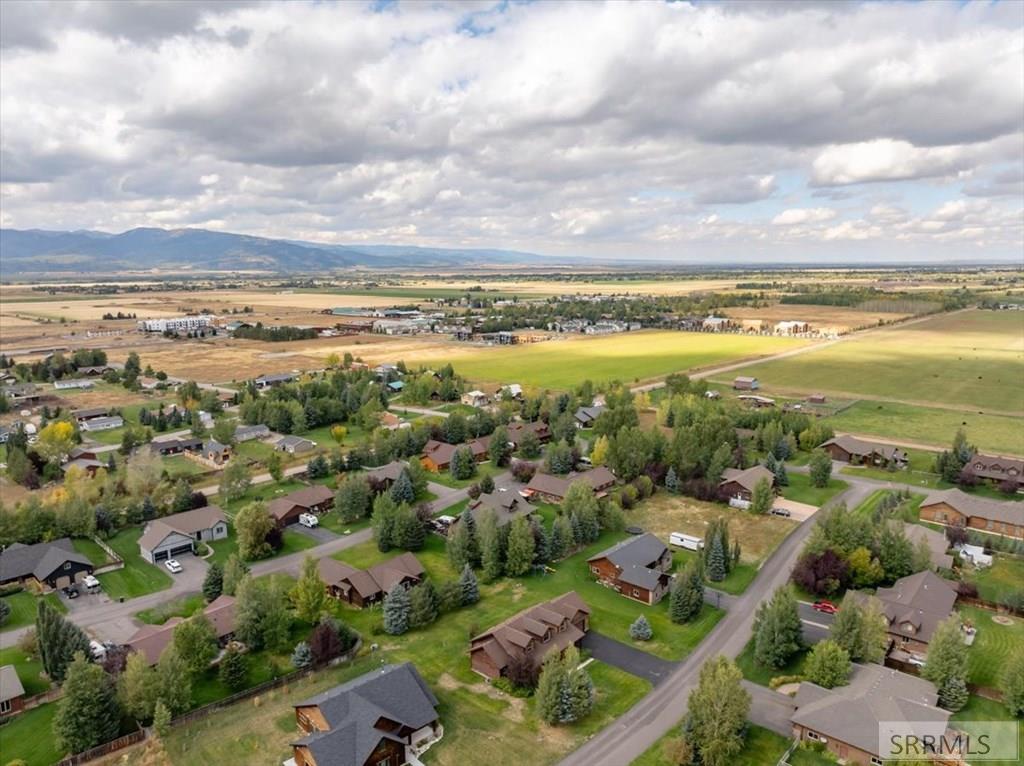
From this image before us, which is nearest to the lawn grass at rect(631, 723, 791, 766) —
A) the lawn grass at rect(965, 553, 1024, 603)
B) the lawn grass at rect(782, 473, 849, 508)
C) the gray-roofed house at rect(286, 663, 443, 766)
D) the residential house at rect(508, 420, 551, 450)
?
the gray-roofed house at rect(286, 663, 443, 766)

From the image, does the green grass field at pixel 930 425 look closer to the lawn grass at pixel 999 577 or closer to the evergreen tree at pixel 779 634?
the lawn grass at pixel 999 577

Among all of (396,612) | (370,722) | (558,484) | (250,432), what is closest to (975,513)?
(558,484)

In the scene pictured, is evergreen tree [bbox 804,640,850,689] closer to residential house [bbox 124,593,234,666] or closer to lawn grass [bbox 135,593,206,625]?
residential house [bbox 124,593,234,666]

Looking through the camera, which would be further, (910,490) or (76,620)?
(910,490)

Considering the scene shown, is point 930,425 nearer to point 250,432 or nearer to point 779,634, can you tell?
point 779,634

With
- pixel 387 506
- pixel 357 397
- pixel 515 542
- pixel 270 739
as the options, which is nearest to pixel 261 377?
pixel 357 397

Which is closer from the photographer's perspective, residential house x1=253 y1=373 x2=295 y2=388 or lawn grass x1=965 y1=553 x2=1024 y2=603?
lawn grass x1=965 y1=553 x2=1024 y2=603

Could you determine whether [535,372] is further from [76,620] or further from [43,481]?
[76,620]
